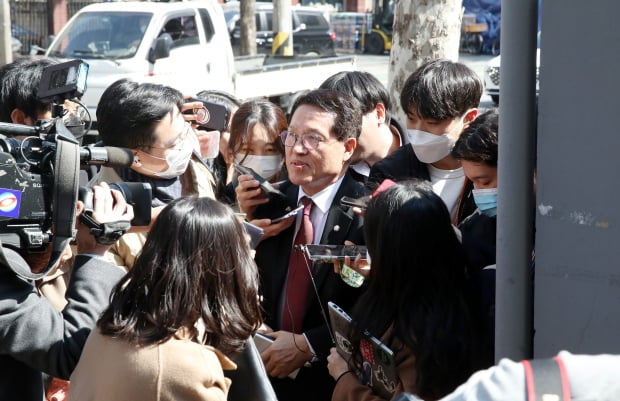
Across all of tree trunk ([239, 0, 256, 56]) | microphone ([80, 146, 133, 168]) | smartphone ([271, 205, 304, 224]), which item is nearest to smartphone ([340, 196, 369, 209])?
smartphone ([271, 205, 304, 224])

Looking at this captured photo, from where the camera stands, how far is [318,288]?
308 cm

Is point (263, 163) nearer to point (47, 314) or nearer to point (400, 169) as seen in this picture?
point (400, 169)

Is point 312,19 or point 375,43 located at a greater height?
point 312,19

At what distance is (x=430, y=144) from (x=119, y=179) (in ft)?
4.00

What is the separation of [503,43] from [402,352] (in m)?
0.93

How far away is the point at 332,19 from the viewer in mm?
32531

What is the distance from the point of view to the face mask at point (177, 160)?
3314 mm

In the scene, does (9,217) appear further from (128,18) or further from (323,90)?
(128,18)

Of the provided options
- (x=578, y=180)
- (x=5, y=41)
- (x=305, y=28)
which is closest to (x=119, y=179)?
(x=578, y=180)

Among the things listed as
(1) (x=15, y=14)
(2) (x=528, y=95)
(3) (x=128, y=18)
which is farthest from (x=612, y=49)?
(1) (x=15, y=14)

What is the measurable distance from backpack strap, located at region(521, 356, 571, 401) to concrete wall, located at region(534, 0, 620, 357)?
25.4 inches

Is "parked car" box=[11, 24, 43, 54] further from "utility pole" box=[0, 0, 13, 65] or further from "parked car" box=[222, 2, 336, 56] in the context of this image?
"utility pole" box=[0, 0, 13, 65]

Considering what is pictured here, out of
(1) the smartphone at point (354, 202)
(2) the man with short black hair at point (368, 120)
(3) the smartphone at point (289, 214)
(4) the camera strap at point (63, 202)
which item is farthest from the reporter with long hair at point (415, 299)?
(2) the man with short black hair at point (368, 120)

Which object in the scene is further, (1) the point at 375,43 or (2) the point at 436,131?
(1) the point at 375,43
